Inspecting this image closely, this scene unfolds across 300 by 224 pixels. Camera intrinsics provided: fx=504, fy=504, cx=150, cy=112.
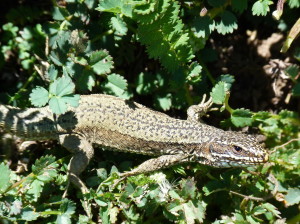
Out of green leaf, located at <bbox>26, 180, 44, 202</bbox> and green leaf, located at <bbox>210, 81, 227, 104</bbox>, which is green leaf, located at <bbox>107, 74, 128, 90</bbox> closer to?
green leaf, located at <bbox>210, 81, 227, 104</bbox>

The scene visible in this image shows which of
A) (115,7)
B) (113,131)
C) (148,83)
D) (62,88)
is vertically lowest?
(113,131)

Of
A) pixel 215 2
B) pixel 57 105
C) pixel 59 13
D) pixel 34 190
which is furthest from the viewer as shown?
pixel 59 13

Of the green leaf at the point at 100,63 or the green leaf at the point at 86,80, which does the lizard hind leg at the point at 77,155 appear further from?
the green leaf at the point at 100,63

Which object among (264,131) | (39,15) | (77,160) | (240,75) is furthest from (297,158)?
(39,15)

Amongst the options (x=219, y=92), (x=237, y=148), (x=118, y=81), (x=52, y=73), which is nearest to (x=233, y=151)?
(x=237, y=148)

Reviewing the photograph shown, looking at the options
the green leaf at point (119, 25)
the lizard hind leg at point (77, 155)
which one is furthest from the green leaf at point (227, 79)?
the lizard hind leg at point (77, 155)

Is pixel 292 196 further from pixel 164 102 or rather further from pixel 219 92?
pixel 164 102

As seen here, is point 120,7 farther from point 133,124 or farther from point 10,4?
point 10,4
